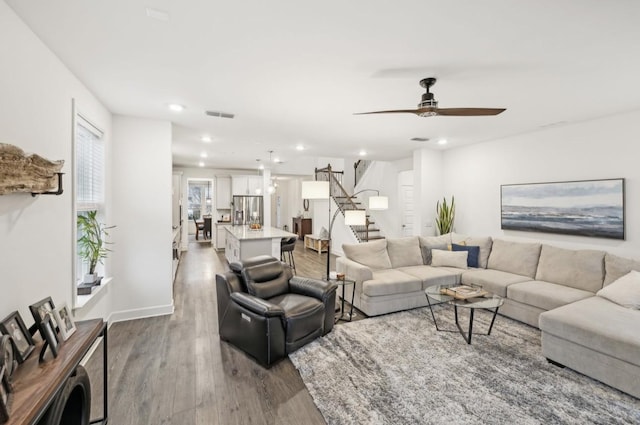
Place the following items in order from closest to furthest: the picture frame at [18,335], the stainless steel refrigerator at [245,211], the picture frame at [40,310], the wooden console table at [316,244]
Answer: the picture frame at [18,335]
the picture frame at [40,310]
the wooden console table at [316,244]
the stainless steel refrigerator at [245,211]

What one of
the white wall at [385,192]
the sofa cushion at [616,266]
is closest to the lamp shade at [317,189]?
the sofa cushion at [616,266]

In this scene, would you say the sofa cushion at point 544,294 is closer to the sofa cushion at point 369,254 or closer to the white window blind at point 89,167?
the sofa cushion at point 369,254

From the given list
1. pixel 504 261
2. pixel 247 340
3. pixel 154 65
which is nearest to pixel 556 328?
pixel 504 261

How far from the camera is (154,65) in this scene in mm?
2410

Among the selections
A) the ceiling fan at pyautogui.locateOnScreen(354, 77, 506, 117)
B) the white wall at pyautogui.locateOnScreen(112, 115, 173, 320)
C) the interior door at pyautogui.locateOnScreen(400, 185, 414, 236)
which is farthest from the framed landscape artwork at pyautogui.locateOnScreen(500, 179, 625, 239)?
the white wall at pyautogui.locateOnScreen(112, 115, 173, 320)

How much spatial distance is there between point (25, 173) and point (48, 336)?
97cm

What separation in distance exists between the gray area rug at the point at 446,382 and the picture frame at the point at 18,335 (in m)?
1.82

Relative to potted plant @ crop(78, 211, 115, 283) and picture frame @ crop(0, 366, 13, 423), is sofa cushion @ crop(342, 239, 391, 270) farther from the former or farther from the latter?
picture frame @ crop(0, 366, 13, 423)

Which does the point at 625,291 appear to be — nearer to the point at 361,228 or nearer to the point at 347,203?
the point at 361,228

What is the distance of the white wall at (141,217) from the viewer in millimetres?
3707

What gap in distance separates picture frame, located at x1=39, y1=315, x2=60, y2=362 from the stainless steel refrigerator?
7.67 meters

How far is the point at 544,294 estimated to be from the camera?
11.3ft

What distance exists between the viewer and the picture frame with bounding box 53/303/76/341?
1728 mm

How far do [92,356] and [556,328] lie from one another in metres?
4.52
